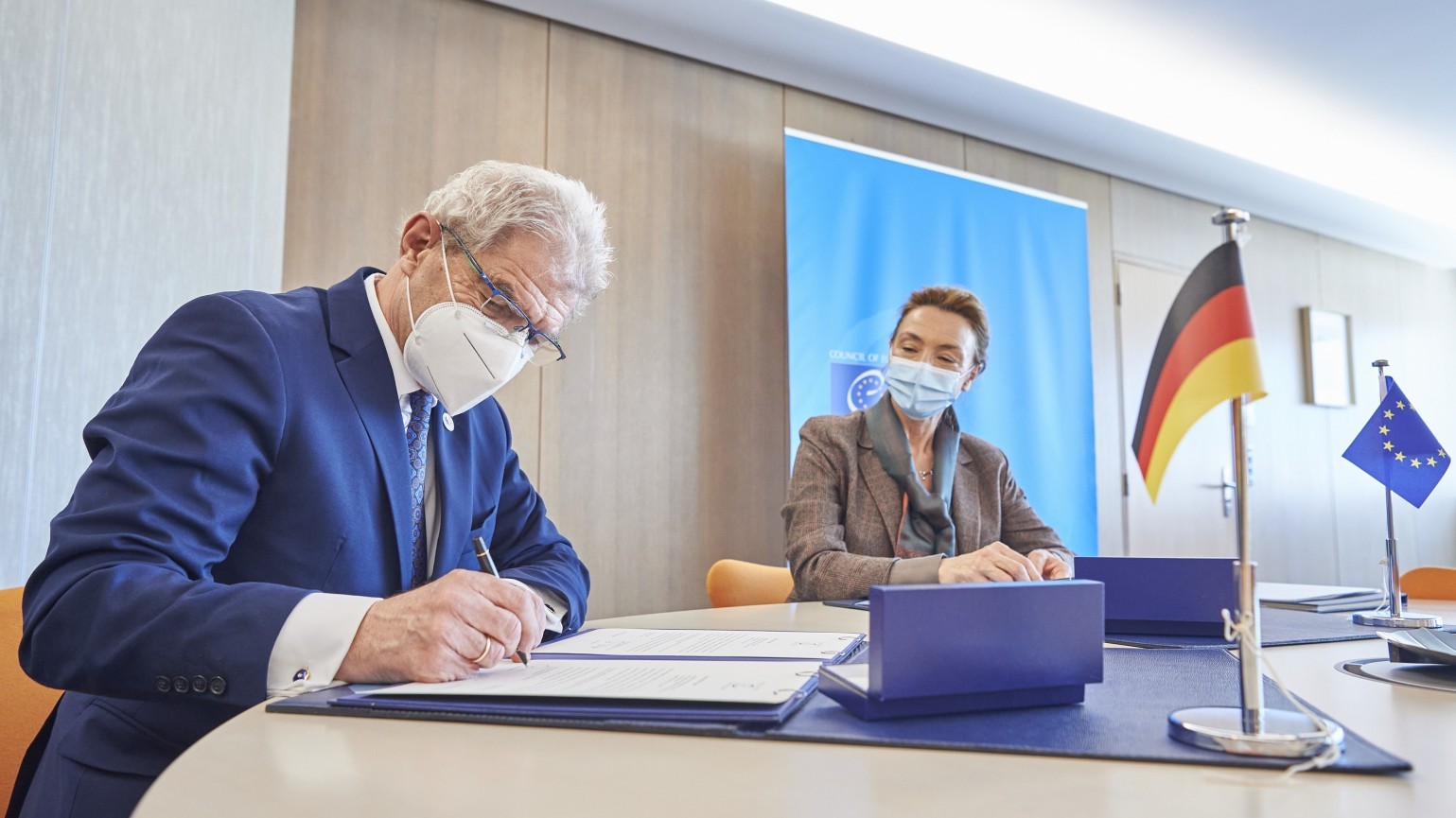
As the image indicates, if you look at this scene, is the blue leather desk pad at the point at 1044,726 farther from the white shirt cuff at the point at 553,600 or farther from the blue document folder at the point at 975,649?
the white shirt cuff at the point at 553,600

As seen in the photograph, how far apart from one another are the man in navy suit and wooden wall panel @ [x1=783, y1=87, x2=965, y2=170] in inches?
129

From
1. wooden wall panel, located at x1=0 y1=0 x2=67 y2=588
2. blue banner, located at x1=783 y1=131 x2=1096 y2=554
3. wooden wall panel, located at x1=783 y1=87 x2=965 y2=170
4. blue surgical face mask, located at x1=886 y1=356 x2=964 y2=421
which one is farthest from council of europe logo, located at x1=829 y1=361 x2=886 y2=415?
wooden wall panel, located at x1=0 y1=0 x2=67 y2=588

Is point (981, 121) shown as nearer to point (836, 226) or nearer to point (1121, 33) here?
point (1121, 33)

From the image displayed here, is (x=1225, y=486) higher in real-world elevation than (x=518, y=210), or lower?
lower

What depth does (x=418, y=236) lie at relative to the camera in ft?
5.03

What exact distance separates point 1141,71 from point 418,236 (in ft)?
15.5

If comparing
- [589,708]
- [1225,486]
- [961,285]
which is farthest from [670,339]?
[1225,486]

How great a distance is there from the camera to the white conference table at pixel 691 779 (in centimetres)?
56

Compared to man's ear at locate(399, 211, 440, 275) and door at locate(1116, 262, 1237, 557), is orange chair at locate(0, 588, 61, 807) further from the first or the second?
door at locate(1116, 262, 1237, 557)

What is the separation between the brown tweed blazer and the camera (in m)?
2.17

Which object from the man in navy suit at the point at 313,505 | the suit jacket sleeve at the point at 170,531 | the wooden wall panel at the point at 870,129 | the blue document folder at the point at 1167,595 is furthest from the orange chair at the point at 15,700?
the wooden wall panel at the point at 870,129

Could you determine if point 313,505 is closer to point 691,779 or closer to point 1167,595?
point 691,779

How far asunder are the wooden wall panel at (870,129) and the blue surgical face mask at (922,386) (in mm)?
2522

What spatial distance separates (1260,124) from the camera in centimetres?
568
